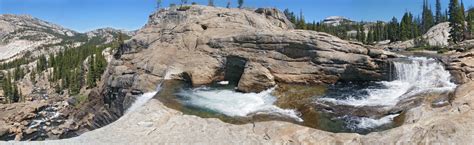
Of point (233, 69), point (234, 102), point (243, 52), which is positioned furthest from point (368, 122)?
point (233, 69)

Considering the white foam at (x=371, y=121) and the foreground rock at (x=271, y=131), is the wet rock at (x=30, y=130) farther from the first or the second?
the white foam at (x=371, y=121)

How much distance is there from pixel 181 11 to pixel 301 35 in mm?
24370

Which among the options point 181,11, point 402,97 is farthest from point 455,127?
point 181,11

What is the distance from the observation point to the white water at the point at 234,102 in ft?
99.5

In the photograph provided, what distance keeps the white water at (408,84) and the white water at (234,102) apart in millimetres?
4818

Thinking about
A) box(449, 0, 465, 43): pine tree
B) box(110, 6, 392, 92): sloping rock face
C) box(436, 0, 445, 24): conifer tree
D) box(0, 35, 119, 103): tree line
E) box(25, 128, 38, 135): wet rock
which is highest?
box(436, 0, 445, 24): conifer tree

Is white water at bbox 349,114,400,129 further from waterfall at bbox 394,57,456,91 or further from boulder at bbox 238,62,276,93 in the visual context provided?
boulder at bbox 238,62,276,93

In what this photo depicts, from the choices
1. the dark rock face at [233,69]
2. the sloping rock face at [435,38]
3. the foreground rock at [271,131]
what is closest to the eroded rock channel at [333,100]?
the dark rock face at [233,69]

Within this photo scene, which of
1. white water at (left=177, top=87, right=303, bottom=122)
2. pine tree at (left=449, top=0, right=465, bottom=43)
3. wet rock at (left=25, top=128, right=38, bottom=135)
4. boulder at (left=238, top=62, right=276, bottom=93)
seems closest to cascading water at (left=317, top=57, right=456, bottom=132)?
white water at (left=177, top=87, right=303, bottom=122)

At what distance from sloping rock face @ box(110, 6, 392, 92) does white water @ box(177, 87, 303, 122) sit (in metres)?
2.70

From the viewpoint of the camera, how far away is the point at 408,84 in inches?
1452

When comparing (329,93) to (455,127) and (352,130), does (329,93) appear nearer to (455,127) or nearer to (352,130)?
(352,130)

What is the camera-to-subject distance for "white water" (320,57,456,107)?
31.5m

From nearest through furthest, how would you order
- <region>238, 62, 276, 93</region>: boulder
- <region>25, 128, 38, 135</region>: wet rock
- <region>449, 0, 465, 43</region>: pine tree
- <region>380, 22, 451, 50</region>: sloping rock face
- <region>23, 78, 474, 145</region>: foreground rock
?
<region>23, 78, 474, 145</region>: foreground rock < <region>238, 62, 276, 93</region>: boulder < <region>25, 128, 38, 135</region>: wet rock < <region>449, 0, 465, 43</region>: pine tree < <region>380, 22, 451, 50</region>: sloping rock face
